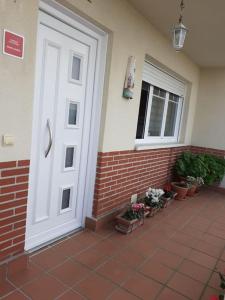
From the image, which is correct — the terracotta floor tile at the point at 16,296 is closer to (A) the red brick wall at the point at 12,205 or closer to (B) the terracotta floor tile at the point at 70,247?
(A) the red brick wall at the point at 12,205

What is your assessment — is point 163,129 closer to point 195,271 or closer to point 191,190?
point 191,190

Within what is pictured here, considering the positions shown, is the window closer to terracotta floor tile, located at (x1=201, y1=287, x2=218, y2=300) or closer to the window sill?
the window sill

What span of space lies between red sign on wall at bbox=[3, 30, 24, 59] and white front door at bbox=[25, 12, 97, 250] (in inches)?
13.2

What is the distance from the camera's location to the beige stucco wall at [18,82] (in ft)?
5.72

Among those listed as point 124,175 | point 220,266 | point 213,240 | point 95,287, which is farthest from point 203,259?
point 124,175

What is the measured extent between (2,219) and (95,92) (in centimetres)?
157

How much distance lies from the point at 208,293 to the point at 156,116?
9.41ft

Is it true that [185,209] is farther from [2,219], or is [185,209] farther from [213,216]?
[2,219]

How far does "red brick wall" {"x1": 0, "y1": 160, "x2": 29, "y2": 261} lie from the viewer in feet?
6.18

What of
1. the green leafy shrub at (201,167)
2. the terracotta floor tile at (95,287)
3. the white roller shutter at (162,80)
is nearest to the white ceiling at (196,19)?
the white roller shutter at (162,80)

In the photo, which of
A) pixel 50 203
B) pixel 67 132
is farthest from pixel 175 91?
pixel 50 203

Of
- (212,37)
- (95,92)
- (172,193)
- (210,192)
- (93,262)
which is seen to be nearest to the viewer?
(93,262)

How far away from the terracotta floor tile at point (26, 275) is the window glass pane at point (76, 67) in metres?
1.77

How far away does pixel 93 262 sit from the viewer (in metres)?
2.39
